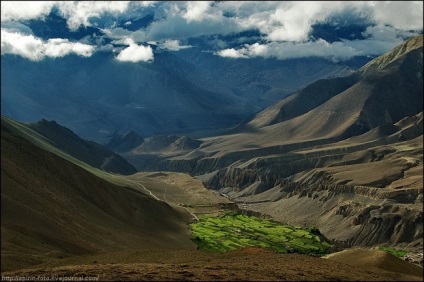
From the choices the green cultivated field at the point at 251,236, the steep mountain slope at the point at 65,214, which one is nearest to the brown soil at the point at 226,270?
the steep mountain slope at the point at 65,214

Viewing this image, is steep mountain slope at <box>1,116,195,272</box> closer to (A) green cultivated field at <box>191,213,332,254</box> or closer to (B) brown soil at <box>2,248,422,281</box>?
(A) green cultivated field at <box>191,213,332,254</box>

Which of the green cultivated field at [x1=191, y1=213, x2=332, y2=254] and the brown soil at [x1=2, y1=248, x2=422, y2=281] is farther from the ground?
the brown soil at [x1=2, y1=248, x2=422, y2=281]

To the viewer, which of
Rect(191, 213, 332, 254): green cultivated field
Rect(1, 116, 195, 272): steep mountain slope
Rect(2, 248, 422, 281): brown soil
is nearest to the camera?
Rect(2, 248, 422, 281): brown soil

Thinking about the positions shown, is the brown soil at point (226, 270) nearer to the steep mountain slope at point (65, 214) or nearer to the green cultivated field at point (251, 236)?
the steep mountain slope at point (65, 214)

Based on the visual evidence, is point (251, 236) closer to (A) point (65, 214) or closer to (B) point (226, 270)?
(A) point (65, 214)

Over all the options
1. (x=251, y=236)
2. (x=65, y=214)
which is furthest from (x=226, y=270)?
(x=251, y=236)

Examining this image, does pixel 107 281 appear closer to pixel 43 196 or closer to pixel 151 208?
pixel 43 196

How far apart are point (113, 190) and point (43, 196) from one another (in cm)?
4559

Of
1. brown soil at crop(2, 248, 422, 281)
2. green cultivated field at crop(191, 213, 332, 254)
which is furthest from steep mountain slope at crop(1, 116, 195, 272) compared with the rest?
brown soil at crop(2, 248, 422, 281)

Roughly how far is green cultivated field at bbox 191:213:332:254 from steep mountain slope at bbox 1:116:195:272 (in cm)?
549

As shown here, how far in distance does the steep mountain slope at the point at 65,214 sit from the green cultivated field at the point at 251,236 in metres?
5.49

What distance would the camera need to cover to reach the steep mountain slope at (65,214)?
254 ft

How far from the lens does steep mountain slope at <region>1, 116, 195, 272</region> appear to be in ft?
254

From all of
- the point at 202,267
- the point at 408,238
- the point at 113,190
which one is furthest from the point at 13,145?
the point at 408,238
